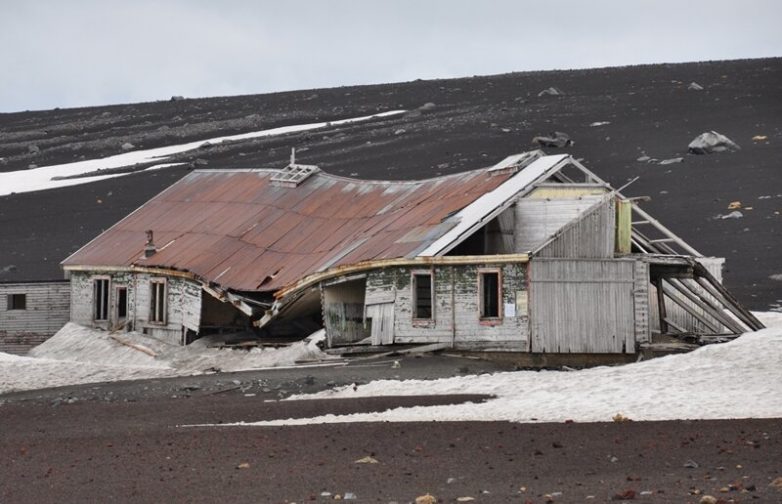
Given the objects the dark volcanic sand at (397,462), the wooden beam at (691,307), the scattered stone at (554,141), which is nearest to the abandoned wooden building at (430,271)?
the wooden beam at (691,307)

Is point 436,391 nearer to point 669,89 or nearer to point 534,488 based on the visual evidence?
point 534,488

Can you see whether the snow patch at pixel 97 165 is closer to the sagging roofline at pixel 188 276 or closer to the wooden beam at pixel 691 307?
the sagging roofline at pixel 188 276

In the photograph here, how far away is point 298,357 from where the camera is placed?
34.3 m

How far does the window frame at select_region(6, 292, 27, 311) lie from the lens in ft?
147

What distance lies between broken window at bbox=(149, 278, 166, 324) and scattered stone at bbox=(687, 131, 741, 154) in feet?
104

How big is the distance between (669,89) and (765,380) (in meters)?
63.3

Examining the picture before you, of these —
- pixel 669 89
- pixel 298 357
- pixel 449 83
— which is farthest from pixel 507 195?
pixel 449 83

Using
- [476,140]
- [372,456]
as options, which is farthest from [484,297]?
[476,140]

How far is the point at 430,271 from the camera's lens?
33.4m

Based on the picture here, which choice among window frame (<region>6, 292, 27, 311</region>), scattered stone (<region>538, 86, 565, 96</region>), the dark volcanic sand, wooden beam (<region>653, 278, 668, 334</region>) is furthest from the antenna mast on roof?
scattered stone (<region>538, 86, 565, 96</region>)

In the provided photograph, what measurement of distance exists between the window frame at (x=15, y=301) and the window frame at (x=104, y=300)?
244 centimetres

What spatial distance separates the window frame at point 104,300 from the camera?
43.6 m

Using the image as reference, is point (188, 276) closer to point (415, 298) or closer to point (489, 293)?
point (415, 298)

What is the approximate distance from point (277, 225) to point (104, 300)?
6.46m
